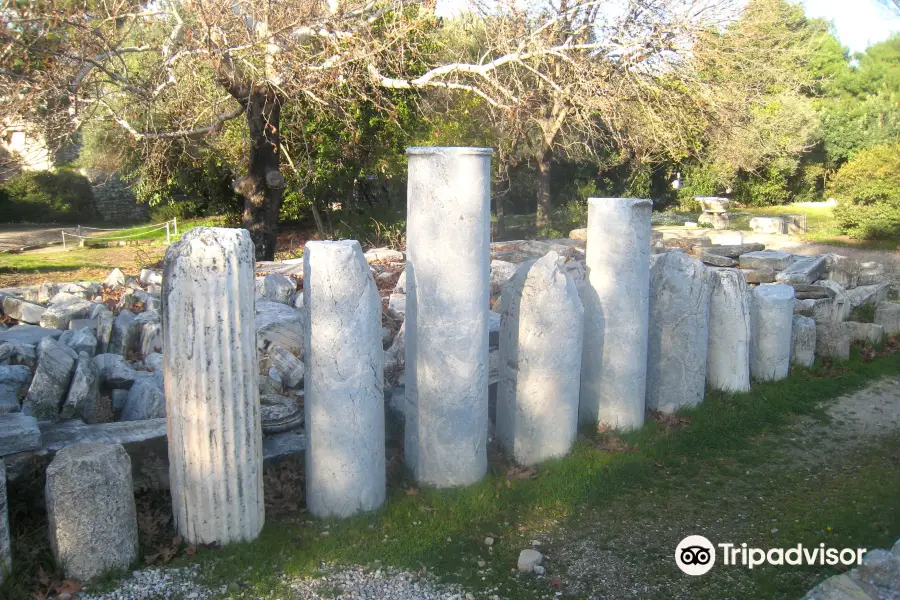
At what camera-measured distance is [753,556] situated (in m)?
4.08

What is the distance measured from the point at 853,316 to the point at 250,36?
28.5 ft

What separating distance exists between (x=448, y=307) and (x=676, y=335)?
249cm

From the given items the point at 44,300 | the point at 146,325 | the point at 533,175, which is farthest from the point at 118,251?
the point at 533,175

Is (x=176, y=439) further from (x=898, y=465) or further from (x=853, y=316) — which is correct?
(x=853, y=316)

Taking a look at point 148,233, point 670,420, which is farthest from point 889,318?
point 148,233

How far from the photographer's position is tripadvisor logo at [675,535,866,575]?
4.00m

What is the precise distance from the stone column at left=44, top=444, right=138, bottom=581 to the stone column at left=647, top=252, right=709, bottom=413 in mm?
4105

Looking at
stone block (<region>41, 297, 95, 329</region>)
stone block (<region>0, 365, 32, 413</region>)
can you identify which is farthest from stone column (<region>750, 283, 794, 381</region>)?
stone block (<region>41, 297, 95, 329</region>)

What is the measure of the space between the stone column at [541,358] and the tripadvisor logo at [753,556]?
3.84ft

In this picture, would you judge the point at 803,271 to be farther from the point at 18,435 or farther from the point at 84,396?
the point at 18,435

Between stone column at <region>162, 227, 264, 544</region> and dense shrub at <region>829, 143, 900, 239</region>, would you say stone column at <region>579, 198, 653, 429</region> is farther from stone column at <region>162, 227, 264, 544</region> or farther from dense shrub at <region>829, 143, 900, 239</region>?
dense shrub at <region>829, 143, 900, 239</region>

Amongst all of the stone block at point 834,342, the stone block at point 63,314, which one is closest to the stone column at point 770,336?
the stone block at point 834,342

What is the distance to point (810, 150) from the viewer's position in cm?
2972

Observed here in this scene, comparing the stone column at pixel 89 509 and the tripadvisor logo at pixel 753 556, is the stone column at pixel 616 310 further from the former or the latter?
the stone column at pixel 89 509
